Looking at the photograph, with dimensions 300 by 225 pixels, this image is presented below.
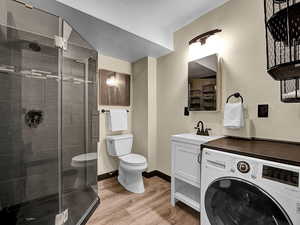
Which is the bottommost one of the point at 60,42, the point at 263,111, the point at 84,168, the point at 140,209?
the point at 140,209

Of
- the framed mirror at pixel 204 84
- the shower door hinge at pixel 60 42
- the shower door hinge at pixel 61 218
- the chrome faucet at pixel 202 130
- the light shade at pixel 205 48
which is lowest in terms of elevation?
the shower door hinge at pixel 61 218

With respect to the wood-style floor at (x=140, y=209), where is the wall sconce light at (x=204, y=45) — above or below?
above

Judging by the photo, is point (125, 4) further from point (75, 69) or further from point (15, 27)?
point (15, 27)

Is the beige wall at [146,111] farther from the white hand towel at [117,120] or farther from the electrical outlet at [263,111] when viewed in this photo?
the electrical outlet at [263,111]

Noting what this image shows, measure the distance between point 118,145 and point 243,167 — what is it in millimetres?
1654

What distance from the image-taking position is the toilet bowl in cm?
173

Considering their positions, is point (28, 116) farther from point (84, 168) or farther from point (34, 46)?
point (84, 168)

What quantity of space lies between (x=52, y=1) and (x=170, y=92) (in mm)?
1657

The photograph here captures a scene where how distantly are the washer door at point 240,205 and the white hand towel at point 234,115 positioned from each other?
627 millimetres

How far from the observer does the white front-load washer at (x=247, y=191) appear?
29.7 inches

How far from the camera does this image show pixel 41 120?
1.55 meters

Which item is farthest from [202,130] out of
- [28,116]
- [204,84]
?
[28,116]

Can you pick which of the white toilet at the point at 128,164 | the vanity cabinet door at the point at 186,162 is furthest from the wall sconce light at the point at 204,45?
the white toilet at the point at 128,164

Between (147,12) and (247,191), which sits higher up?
(147,12)
